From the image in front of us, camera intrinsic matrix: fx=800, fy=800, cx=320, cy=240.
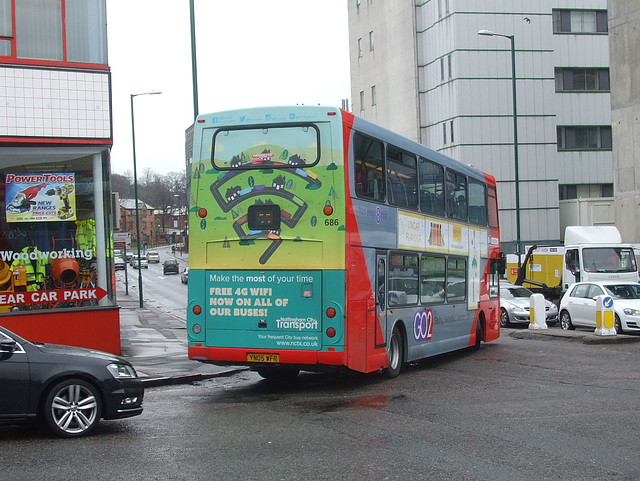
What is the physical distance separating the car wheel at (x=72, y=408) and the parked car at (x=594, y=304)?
54.2ft

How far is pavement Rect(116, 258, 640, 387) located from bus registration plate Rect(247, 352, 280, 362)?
248 centimetres

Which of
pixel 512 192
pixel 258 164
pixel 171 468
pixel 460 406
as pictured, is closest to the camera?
pixel 171 468

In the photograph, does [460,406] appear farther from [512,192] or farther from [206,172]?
[512,192]

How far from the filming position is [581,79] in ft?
177

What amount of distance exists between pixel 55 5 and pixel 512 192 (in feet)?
133

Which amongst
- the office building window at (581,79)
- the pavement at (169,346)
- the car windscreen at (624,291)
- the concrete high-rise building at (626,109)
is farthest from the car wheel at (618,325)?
the office building window at (581,79)

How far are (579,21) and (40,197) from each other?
46.3 m

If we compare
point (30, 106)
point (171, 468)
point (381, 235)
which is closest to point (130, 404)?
point (171, 468)

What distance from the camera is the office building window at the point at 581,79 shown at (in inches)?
2112

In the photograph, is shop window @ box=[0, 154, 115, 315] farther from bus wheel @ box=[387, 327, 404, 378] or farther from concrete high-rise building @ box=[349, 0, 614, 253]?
concrete high-rise building @ box=[349, 0, 614, 253]

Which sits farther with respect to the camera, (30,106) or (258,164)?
(30,106)

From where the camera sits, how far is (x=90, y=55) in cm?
1586

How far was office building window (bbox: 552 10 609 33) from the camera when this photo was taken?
5291 cm

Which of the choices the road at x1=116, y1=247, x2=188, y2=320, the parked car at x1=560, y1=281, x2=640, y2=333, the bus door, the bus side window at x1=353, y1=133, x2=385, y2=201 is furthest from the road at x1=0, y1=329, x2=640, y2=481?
the road at x1=116, y1=247, x2=188, y2=320
